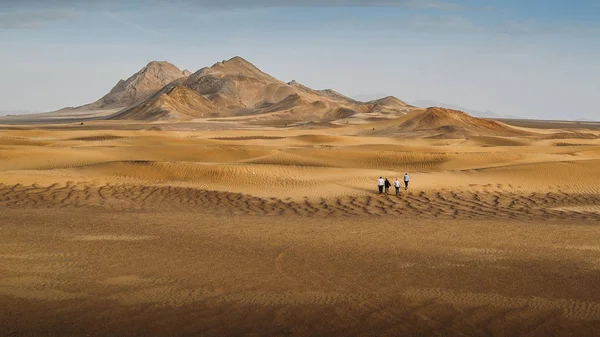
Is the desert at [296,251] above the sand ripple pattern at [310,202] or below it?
above

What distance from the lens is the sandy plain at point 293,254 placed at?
27.6 ft

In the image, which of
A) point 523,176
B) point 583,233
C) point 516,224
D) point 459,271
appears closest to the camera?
point 459,271

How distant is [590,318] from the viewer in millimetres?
8445

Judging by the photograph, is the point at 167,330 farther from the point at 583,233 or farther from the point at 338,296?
the point at 583,233

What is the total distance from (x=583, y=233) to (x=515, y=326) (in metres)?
7.25

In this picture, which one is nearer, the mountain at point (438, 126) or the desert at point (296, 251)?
the desert at point (296, 251)

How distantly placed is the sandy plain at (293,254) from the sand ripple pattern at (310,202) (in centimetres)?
9

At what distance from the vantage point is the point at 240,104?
551 feet

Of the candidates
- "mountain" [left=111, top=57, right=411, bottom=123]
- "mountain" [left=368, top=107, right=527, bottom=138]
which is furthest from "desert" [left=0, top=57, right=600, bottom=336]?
"mountain" [left=111, top=57, right=411, bottom=123]

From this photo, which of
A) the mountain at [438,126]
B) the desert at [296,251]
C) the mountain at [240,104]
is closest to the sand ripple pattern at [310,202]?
the desert at [296,251]

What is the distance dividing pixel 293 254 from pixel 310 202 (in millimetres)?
7468

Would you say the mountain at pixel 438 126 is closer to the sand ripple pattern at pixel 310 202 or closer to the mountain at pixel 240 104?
the mountain at pixel 240 104

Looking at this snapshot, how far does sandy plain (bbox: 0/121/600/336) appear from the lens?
8398 mm

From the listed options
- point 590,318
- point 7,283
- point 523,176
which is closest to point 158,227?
point 7,283
